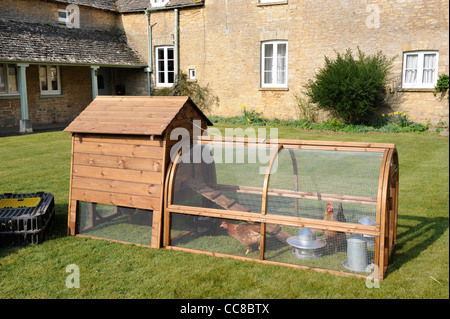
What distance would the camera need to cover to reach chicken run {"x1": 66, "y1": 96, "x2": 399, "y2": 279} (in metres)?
5.22

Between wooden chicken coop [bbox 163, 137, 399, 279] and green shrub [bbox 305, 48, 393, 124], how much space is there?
9.12 m

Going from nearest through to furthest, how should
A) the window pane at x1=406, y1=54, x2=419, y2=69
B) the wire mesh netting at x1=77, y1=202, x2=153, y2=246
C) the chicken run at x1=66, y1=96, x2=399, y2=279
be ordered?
the chicken run at x1=66, y1=96, x2=399, y2=279 → the wire mesh netting at x1=77, y1=202, x2=153, y2=246 → the window pane at x1=406, y1=54, x2=419, y2=69

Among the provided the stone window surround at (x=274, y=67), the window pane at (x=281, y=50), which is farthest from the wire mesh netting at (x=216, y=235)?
the window pane at (x=281, y=50)

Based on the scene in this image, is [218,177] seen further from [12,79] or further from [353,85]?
[12,79]

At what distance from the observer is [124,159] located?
6008 mm

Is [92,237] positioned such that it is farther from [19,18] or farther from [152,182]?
[19,18]

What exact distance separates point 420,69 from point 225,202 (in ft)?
42.2

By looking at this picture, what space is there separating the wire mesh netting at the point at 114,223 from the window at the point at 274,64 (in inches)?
513

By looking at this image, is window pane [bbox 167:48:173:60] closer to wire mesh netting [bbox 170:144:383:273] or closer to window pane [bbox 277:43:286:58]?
window pane [bbox 277:43:286:58]

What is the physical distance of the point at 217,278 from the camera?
498cm

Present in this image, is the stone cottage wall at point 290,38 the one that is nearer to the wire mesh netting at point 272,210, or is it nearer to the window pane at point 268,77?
the window pane at point 268,77

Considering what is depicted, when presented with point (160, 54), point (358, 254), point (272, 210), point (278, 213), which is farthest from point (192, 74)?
point (358, 254)

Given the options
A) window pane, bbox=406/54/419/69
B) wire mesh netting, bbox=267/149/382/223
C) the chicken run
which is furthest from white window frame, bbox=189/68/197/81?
the chicken run
